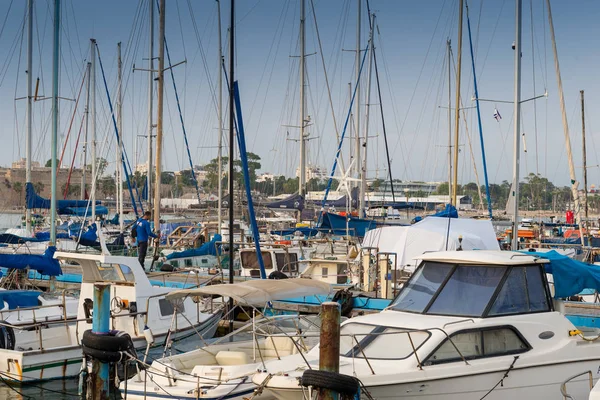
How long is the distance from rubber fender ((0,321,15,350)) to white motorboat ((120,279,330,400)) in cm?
472

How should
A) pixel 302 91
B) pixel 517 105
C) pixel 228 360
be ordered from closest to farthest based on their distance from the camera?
pixel 228 360, pixel 517 105, pixel 302 91

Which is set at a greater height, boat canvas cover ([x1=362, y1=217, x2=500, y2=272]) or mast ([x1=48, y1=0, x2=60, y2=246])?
mast ([x1=48, y1=0, x2=60, y2=246])

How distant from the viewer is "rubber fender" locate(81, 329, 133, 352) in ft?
39.8

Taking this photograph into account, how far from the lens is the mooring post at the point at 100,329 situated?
1212 centimetres

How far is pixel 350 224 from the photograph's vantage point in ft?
111

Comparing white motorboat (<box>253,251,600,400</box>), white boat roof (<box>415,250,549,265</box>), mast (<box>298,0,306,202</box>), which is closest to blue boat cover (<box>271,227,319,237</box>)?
mast (<box>298,0,306,202</box>)

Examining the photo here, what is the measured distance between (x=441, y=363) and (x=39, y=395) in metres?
9.03

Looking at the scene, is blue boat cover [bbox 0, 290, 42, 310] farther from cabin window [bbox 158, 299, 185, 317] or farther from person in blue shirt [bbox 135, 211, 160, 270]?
person in blue shirt [bbox 135, 211, 160, 270]

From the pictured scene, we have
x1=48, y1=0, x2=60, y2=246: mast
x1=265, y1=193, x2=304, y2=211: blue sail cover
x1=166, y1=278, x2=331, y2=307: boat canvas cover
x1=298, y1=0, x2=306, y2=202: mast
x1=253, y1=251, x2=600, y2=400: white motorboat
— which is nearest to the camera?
x1=253, y1=251, x2=600, y2=400: white motorboat

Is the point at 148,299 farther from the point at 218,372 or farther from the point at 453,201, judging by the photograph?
the point at 453,201

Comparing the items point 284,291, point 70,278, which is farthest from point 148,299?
point 70,278

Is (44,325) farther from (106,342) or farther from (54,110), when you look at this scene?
(54,110)

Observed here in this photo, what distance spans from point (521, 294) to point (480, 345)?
1310 mm

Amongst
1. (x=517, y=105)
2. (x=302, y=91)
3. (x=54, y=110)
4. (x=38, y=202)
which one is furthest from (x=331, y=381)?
(x=302, y=91)
